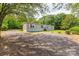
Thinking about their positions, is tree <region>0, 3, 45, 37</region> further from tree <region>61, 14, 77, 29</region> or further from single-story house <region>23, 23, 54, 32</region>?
tree <region>61, 14, 77, 29</region>

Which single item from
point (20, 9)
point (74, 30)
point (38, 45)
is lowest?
point (38, 45)

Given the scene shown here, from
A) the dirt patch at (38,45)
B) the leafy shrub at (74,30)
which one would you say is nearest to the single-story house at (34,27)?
the dirt patch at (38,45)

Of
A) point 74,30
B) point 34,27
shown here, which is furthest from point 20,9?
point 74,30

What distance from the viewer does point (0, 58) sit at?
4.79 ft

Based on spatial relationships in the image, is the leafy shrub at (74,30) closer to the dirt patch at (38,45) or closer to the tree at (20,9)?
the dirt patch at (38,45)

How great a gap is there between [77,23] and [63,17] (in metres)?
0.12

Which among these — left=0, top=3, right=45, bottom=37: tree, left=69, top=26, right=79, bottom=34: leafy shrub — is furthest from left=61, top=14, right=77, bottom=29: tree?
left=0, top=3, right=45, bottom=37: tree

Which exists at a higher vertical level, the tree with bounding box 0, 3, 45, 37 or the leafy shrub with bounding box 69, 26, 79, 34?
the tree with bounding box 0, 3, 45, 37

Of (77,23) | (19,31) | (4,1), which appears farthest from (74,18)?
(4,1)

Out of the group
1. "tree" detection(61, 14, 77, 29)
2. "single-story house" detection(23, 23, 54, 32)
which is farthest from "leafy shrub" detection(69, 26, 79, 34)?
"single-story house" detection(23, 23, 54, 32)

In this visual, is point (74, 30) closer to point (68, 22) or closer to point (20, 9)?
point (68, 22)

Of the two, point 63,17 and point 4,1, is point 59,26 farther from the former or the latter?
point 4,1

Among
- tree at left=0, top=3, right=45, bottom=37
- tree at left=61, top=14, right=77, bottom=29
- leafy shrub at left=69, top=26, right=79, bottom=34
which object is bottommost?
leafy shrub at left=69, top=26, right=79, bottom=34

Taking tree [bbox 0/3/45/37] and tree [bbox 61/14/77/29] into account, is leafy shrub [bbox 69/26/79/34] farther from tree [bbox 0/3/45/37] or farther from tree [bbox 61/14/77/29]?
tree [bbox 0/3/45/37]
